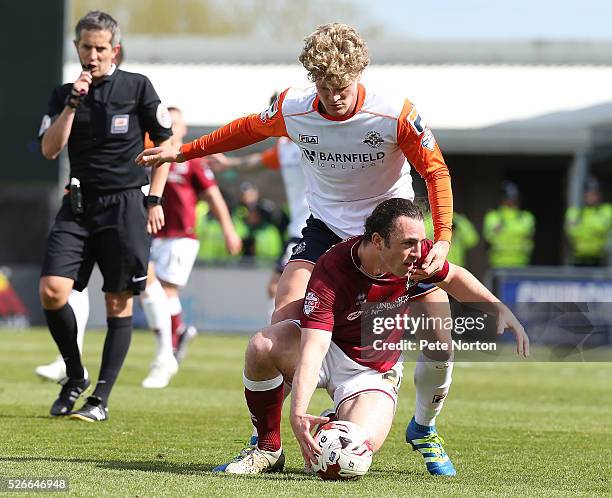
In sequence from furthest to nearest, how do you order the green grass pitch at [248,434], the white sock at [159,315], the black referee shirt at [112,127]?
the white sock at [159,315], the black referee shirt at [112,127], the green grass pitch at [248,434]

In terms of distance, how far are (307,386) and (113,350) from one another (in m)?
2.98

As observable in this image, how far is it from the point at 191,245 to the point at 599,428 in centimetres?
484

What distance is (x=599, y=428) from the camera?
8.27 metres

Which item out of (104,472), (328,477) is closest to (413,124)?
(328,477)

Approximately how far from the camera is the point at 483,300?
5.75 metres

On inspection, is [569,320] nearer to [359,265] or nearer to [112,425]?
[359,265]

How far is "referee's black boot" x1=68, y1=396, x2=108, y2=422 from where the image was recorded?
7.73m

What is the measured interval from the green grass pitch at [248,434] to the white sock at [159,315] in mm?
344

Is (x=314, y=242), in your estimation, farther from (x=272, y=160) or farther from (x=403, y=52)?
(x=403, y=52)

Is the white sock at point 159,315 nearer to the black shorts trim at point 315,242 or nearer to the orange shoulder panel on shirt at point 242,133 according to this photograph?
the black shorts trim at point 315,242

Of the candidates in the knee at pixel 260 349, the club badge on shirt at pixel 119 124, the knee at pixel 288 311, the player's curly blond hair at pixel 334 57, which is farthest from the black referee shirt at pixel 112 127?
the knee at pixel 260 349

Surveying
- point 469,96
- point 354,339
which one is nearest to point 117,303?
point 354,339

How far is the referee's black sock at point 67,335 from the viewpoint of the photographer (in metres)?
7.86

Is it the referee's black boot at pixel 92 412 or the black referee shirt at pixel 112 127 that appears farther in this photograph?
the black referee shirt at pixel 112 127
